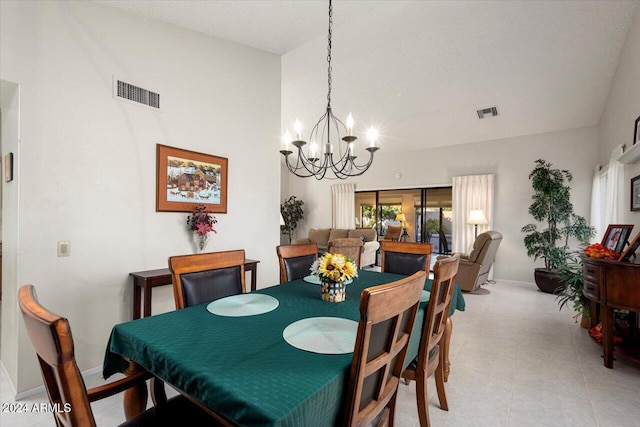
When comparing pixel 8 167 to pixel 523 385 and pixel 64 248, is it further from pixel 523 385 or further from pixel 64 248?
pixel 523 385

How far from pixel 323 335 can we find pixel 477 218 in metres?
5.29

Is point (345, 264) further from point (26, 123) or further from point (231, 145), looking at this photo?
point (26, 123)

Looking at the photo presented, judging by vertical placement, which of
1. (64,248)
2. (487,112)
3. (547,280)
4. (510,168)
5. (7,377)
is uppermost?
(487,112)

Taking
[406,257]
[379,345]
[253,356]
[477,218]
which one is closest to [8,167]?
[253,356]

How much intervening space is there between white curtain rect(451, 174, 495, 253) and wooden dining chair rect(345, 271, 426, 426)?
5481 millimetres

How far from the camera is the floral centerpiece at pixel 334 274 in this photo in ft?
5.49

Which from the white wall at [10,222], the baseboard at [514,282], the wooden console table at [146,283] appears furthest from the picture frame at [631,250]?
the white wall at [10,222]

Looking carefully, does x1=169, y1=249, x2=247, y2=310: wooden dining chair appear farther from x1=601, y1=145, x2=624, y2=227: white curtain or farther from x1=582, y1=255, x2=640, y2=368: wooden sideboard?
x1=601, y1=145, x2=624, y2=227: white curtain

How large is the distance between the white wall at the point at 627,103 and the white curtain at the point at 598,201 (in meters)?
0.44

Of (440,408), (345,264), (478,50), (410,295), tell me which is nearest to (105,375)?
(345,264)

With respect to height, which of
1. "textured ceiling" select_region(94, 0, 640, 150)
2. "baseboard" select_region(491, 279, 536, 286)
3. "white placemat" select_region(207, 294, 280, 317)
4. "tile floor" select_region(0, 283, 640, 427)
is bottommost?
"baseboard" select_region(491, 279, 536, 286)

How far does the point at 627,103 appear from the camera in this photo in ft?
11.0

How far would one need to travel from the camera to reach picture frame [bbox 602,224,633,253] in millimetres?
2686

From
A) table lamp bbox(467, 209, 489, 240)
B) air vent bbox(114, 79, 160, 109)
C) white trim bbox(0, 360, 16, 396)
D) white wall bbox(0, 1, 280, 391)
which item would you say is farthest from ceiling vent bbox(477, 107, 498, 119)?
white trim bbox(0, 360, 16, 396)
